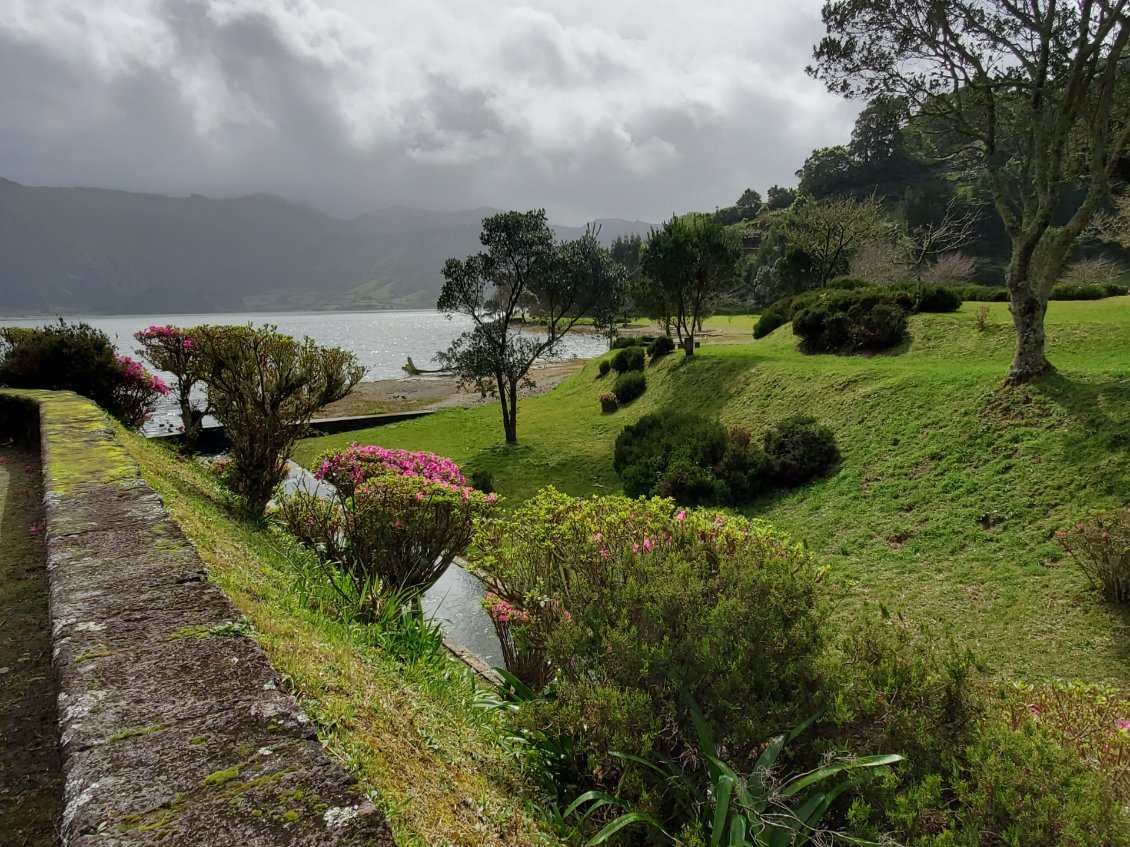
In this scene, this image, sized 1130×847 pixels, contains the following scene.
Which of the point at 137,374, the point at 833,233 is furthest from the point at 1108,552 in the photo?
the point at 833,233

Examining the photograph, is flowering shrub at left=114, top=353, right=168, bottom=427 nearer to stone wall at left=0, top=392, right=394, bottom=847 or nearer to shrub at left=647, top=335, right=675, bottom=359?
stone wall at left=0, top=392, right=394, bottom=847

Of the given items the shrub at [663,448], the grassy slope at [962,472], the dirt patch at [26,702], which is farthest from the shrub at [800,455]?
the dirt patch at [26,702]

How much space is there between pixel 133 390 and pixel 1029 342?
1984cm

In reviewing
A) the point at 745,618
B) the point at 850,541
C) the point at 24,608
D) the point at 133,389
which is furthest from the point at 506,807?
the point at 133,389

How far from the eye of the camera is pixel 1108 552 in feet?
25.5

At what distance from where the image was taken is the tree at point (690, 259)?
2550 centimetres

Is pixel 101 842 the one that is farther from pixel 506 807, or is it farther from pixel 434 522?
pixel 434 522

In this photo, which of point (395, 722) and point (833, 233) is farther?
point (833, 233)

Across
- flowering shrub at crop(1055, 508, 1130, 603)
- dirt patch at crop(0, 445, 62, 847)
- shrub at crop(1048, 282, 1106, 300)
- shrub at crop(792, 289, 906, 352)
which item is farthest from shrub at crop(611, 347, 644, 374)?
dirt patch at crop(0, 445, 62, 847)

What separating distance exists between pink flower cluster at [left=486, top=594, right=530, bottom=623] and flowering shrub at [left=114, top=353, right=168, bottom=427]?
11.1m

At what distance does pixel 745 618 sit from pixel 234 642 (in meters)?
2.77

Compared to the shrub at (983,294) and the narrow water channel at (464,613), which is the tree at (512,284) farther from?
the shrub at (983,294)

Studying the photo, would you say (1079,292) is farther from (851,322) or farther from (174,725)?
(174,725)

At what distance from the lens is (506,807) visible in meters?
2.79
